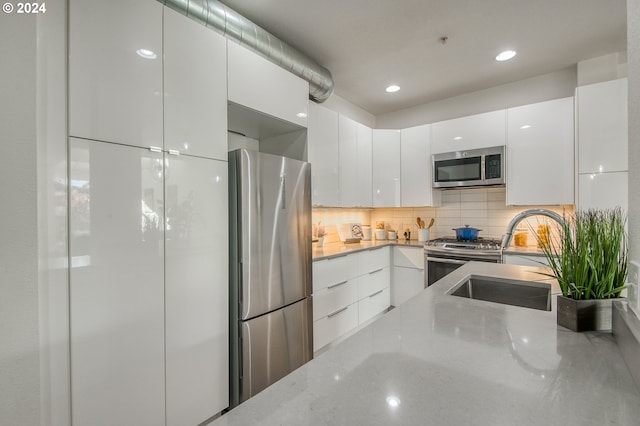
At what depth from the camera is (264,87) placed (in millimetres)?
1965

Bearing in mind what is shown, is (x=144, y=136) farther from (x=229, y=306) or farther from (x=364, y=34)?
(x=364, y=34)

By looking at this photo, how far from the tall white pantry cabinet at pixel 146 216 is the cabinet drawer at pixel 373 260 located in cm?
164

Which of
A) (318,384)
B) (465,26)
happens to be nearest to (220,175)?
(318,384)

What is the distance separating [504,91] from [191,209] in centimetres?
348

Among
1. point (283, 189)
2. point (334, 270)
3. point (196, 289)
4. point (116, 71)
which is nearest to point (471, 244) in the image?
point (334, 270)

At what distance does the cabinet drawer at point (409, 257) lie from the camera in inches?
128

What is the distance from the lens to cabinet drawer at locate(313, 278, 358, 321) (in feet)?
7.86

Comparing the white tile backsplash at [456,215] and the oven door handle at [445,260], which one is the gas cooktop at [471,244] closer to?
the oven door handle at [445,260]

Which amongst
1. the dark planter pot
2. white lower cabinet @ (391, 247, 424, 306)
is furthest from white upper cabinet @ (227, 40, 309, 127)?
white lower cabinet @ (391, 247, 424, 306)

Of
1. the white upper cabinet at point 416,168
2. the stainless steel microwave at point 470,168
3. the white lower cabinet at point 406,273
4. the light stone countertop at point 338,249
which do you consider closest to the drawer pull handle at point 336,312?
the light stone countertop at point 338,249

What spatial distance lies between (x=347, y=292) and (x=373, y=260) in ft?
1.84

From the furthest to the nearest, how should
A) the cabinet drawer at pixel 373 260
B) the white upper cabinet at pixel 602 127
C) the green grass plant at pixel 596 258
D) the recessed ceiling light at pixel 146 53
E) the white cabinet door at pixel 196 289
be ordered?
the cabinet drawer at pixel 373 260 → the white upper cabinet at pixel 602 127 → the white cabinet door at pixel 196 289 → the recessed ceiling light at pixel 146 53 → the green grass plant at pixel 596 258

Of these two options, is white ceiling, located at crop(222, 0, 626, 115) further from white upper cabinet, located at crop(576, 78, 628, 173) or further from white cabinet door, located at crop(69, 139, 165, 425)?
white cabinet door, located at crop(69, 139, 165, 425)

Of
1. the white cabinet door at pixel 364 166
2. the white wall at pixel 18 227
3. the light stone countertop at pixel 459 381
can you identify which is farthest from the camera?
the white cabinet door at pixel 364 166
